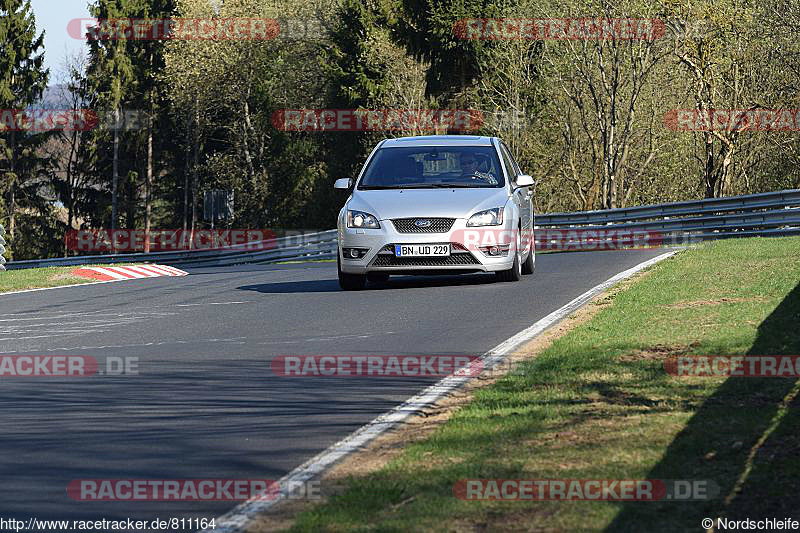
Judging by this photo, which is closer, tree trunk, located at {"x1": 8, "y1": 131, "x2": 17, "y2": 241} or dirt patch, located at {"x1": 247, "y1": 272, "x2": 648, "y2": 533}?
dirt patch, located at {"x1": 247, "y1": 272, "x2": 648, "y2": 533}

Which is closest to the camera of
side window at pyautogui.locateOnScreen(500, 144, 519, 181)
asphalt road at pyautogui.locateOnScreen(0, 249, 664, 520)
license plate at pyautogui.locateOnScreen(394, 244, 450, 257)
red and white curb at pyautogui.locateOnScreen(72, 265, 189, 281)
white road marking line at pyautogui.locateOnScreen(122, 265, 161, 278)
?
asphalt road at pyautogui.locateOnScreen(0, 249, 664, 520)

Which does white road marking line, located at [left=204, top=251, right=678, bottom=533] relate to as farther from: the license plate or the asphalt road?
the license plate

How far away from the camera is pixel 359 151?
64.1m

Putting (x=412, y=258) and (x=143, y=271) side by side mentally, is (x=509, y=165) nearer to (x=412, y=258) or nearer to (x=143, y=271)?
(x=412, y=258)

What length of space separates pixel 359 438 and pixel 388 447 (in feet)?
1.06

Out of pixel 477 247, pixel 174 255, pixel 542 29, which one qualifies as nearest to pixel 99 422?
pixel 477 247

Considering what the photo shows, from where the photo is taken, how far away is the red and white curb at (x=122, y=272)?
25.3 metres

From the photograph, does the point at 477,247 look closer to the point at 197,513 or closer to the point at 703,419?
the point at 703,419

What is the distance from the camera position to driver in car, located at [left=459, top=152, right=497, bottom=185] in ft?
53.9

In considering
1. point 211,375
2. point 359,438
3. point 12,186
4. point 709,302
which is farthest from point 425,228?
point 12,186

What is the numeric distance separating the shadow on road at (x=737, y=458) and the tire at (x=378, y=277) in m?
8.99

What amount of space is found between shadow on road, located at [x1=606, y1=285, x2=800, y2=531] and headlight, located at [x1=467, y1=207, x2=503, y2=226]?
795cm

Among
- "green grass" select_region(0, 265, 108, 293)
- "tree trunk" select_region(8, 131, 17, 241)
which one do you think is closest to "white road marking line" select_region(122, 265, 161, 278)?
"green grass" select_region(0, 265, 108, 293)

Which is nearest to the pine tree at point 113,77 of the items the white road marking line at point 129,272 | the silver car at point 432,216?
the white road marking line at point 129,272
